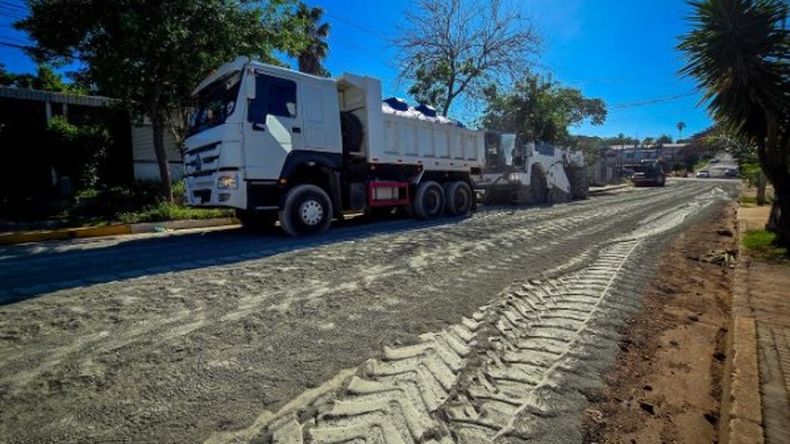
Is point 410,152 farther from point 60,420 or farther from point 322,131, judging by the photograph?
point 60,420

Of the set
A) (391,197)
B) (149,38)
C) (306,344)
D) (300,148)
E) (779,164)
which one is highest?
(149,38)

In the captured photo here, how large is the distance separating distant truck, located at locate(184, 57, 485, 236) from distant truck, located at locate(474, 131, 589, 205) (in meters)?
6.14

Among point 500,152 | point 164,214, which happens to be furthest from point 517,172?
point 164,214

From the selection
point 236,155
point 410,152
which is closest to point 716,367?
point 236,155

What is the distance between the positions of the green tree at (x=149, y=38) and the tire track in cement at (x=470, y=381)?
9.82 meters

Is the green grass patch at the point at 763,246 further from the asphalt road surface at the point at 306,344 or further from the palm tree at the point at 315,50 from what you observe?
the palm tree at the point at 315,50

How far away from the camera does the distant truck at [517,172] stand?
55.2 ft

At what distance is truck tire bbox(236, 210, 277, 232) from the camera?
30.2 ft

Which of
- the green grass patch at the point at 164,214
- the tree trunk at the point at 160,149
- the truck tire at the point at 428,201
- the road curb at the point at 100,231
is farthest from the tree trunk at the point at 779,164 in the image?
the tree trunk at the point at 160,149

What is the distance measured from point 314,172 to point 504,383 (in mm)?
6704

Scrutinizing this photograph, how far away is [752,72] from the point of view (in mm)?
5594

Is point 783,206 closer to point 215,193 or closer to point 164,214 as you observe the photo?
point 215,193

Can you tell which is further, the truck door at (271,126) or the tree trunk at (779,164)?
the truck door at (271,126)

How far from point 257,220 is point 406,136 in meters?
4.29
